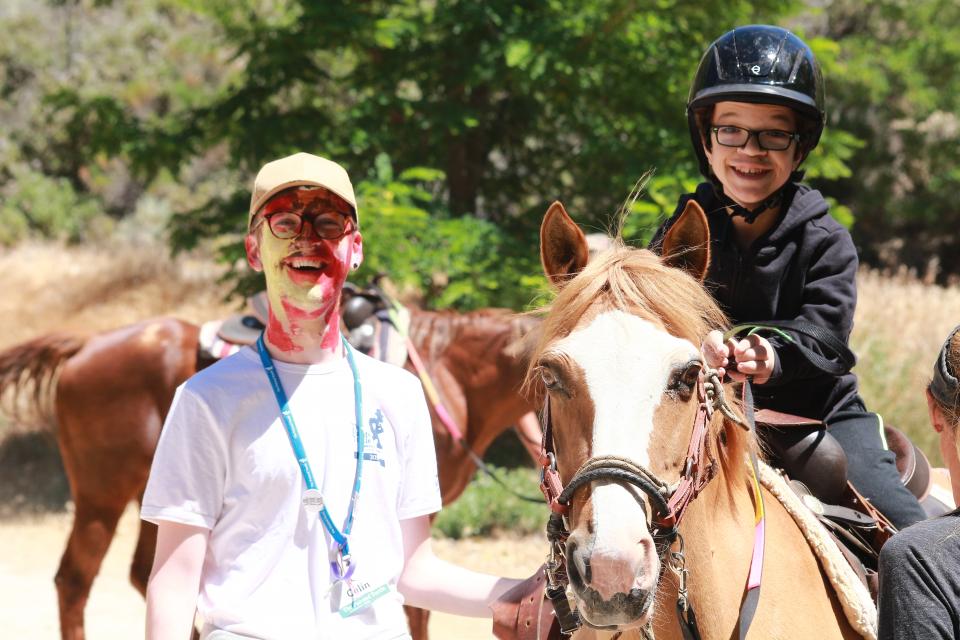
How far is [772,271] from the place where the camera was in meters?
2.84

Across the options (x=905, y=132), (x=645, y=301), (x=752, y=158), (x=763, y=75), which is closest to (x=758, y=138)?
(x=752, y=158)

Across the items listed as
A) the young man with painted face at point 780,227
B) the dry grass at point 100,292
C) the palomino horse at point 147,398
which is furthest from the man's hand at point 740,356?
the dry grass at point 100,292

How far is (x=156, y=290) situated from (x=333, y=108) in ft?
14.7

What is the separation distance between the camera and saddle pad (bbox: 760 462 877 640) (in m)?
2.53

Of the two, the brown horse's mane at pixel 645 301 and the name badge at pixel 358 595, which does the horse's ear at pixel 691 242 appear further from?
the name badge at pixel 358 595

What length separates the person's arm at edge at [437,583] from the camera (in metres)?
2.37

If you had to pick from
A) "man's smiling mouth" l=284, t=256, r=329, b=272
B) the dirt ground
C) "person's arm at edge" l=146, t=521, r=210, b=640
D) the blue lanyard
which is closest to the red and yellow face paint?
"man's smiling mouth" l=284, t=256, r=329, b=272

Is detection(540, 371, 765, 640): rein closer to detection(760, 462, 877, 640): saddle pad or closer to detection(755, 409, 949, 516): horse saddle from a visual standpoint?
detection(760, 462, 877, 640): saddle pad

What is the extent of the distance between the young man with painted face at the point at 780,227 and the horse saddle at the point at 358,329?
3204 mm

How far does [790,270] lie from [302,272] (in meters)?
1.49

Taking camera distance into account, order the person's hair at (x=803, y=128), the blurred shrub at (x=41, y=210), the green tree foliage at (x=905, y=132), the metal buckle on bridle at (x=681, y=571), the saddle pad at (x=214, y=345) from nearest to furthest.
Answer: the metal buckle on bridle at (x=681, y=571)
the person's hair at (x=803, y=128)
the saddle pad at (x=214, y=345)
the green tree foliage at (x=905, y=132)
the blurred shrub at (x=41, y=210)

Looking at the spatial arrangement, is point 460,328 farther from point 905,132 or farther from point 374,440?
point 905,132

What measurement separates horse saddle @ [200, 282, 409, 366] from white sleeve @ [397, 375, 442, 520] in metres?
3.46

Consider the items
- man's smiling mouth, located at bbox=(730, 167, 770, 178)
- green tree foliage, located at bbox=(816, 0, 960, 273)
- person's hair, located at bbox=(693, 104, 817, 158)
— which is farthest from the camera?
green tree foliage, located at bbox=(816, 0, 960, 273)
